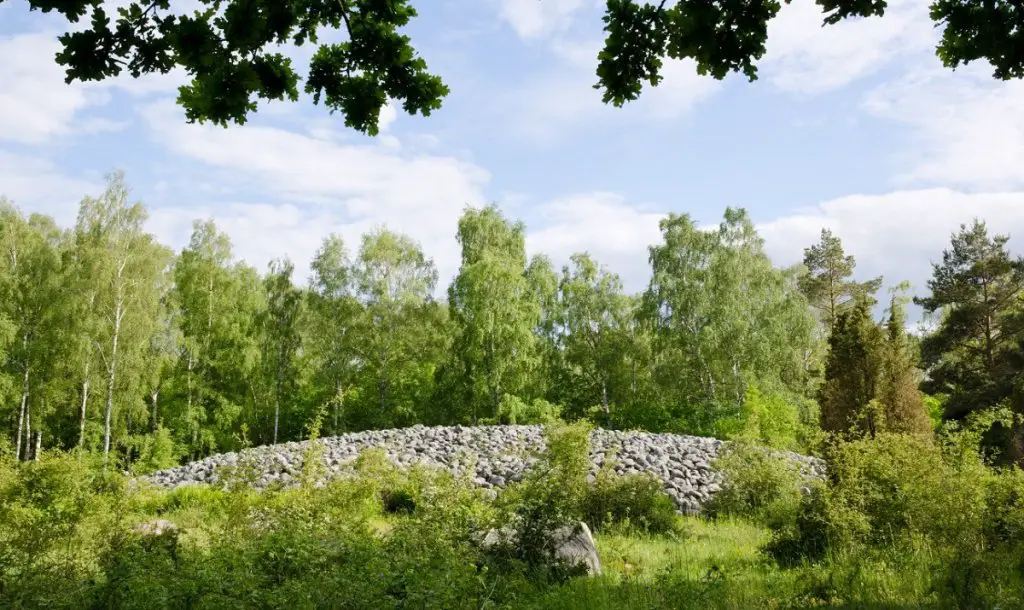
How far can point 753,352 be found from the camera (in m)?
23.1

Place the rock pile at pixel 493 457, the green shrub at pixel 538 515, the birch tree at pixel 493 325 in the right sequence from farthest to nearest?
the birch tree at pixel 493 325, the rock pile at pixel 493 457, the green shrub at pixel 538 515

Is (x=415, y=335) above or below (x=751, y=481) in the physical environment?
above

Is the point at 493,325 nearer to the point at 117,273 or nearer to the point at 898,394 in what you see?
the point at 117,273

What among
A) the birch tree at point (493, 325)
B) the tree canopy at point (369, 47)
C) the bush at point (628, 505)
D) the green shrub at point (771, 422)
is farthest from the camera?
the birch tree at point (493, 325)

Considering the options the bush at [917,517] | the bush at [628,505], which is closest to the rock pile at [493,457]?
the bush at [628,505]

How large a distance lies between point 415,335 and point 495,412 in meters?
4.86

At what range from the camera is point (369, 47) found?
386 centimetres

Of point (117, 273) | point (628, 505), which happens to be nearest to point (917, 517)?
point (628, 505)

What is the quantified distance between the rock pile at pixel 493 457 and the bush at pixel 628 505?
28.8 inches

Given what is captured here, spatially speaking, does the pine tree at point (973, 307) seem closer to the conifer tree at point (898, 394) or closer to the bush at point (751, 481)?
the conifer tree at point (898, 394)

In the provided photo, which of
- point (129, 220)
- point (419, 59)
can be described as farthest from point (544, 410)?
point (419, 59)

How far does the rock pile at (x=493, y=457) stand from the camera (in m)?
11.8

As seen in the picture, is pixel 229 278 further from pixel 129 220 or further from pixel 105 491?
pixel 105 491

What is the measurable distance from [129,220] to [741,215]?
780 inches
